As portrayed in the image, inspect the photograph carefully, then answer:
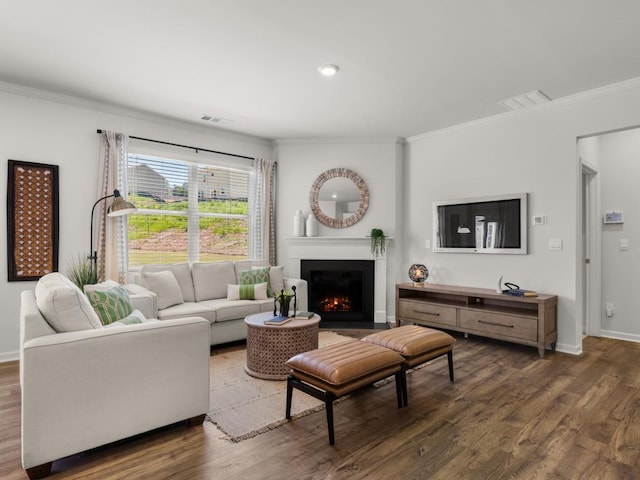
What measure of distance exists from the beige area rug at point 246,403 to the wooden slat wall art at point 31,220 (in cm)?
209

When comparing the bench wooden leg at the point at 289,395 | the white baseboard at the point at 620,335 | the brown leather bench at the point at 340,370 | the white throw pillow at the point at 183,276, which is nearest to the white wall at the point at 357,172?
the white throw pillow at the point at 183,276

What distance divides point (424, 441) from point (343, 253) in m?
3.36

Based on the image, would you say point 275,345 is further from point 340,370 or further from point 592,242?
point 592,242

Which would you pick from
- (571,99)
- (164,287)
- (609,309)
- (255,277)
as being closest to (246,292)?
(255,277)

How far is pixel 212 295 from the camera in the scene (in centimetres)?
453

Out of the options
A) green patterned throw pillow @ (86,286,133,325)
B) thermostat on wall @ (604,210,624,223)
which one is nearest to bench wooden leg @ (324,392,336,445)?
green patterned throw pillow @ (86,286,133,325)

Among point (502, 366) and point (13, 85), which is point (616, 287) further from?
point (13, 85)

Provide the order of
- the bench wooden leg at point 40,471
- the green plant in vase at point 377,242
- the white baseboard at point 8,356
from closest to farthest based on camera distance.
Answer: the bench wooden leg at point 40,471 → the white baseboard at point 8,356 → the green plant in vase at point 377,242

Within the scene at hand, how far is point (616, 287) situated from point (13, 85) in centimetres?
683

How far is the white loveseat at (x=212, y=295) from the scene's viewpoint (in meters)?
3.89

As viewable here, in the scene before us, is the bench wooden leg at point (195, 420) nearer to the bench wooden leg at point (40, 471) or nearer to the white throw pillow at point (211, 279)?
the bench wooden leg at point (40, 471)

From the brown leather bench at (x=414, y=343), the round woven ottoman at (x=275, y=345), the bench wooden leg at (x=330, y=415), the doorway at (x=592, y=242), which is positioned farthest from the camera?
the doorway at (x=592, y=242)

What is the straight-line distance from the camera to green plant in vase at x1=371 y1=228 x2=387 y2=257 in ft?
17.3

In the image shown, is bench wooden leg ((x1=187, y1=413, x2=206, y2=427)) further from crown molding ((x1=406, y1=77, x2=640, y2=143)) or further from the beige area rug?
crown molding ((x1=406, y1=77, x2=640, y2=143))
